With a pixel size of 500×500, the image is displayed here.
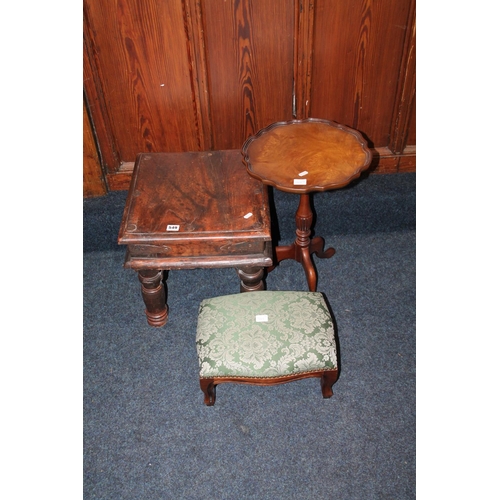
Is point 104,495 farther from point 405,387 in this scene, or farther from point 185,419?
point 405,387

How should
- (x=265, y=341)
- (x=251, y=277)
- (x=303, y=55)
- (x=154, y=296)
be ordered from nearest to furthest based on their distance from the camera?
1. (x=265, y=341)
2. (x=251, y=277)
3. (x=154, y=296)
4. (x=303, y=55)

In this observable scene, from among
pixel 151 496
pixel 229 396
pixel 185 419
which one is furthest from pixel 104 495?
pixel 229 396

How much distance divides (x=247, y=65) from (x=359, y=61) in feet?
1.85

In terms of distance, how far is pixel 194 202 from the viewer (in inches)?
93.5

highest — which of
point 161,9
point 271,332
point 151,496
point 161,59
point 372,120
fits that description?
point 161,9

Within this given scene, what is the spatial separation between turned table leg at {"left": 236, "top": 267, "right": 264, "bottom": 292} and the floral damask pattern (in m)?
0.21

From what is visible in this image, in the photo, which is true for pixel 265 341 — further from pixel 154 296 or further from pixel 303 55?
pixel 303 55

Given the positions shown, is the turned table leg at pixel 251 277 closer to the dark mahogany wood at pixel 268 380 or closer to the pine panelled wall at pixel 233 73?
the dark mahogany wood at pixel 268 380

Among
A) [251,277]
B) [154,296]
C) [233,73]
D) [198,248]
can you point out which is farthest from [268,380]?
[233,73]

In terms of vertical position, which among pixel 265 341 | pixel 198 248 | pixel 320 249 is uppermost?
pixel 198 248

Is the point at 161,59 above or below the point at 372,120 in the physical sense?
above

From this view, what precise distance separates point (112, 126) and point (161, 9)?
669mm

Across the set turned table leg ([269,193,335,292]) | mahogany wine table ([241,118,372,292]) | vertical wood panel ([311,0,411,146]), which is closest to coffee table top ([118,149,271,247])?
mahogany wine table ([241,118,372,292])
